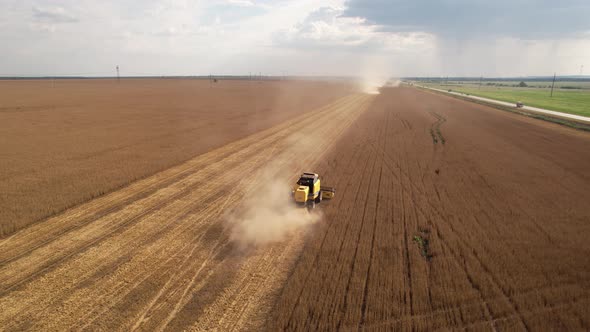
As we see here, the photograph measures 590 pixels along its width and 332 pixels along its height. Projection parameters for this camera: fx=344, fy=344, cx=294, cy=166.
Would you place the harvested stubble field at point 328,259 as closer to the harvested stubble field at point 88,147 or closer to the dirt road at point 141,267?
the dirt road at point 141,267

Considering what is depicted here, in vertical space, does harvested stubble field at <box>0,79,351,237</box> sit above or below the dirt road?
above

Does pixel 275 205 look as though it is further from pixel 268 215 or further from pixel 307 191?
pixel 307 191

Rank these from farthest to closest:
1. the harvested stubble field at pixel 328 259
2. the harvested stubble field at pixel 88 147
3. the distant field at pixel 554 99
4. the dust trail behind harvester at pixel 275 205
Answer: the distant field at pixel 554 99, the harvested stubble field at pixel 88 147, the dust trail behind harvester at pixel 275 205, the harvested stubble field at pixel 328 259

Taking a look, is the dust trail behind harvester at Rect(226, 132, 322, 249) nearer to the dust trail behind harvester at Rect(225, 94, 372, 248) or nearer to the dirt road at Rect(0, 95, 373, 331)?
the dust trail behind harvester at Rect(225, 94, 372, 248)

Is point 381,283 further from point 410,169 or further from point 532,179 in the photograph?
point 532,179

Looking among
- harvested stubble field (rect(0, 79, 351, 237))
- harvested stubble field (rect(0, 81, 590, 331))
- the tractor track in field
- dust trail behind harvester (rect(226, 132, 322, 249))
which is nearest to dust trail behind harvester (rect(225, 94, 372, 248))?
dust trail behind harvester (rect(226, 132, 322, 249))

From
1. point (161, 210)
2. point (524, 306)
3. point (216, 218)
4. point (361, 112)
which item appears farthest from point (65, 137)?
point (361, 112)

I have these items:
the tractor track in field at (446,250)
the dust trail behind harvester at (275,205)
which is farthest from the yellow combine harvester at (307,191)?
the tractor track in field at (446,250)
